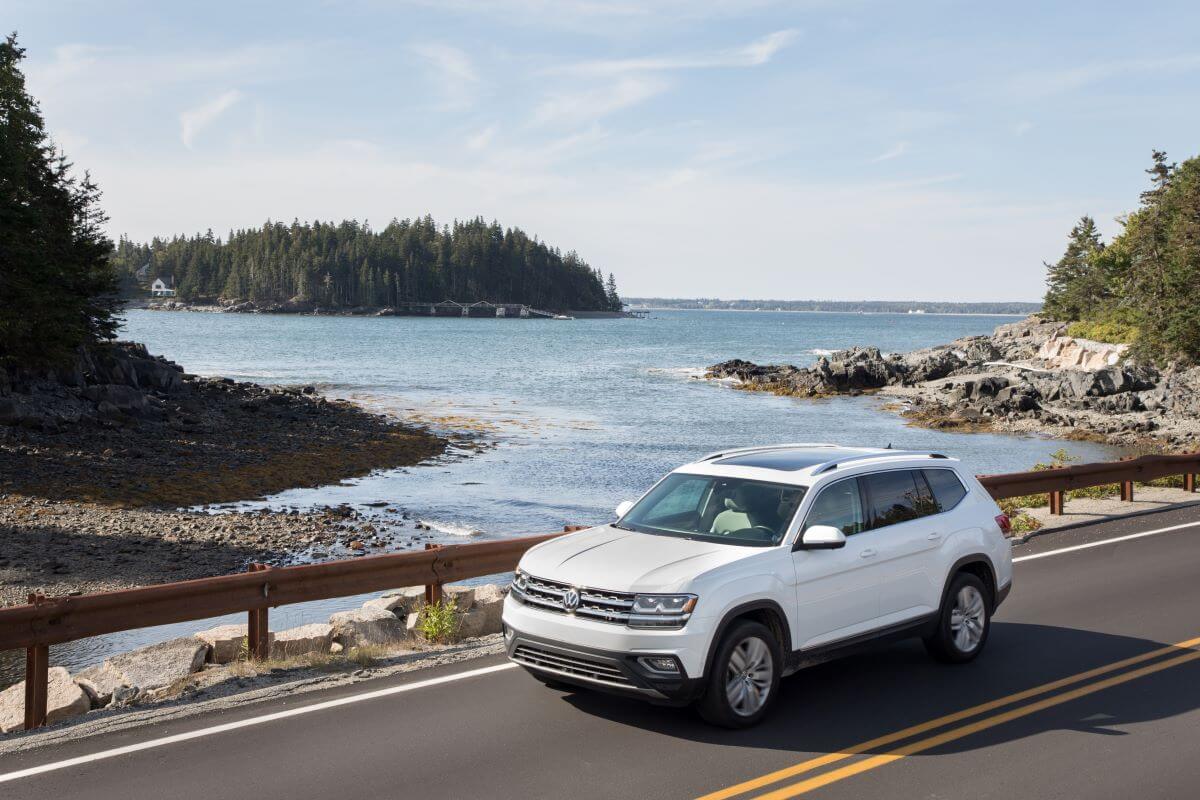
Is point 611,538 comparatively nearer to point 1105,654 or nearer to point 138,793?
point 138,793

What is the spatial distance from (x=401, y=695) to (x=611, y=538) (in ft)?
6.94

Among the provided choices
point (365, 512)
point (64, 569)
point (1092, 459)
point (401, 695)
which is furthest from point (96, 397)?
point (1092, 459)

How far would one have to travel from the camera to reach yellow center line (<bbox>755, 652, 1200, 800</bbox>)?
6.38 m

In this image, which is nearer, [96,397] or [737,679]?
[737,679]

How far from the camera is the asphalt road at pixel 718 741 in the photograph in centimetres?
643

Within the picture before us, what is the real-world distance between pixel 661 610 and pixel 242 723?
3.23 metres

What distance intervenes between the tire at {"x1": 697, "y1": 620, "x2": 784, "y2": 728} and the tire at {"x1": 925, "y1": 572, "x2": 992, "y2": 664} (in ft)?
6.68

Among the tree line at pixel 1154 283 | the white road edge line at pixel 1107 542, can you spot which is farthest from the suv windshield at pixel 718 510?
the tree line at pixel 1154 283

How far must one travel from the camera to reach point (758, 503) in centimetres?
811

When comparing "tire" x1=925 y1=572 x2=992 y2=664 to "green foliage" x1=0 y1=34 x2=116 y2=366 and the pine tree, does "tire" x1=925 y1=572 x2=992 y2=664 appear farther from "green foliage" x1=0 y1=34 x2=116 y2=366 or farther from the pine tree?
the pine tree

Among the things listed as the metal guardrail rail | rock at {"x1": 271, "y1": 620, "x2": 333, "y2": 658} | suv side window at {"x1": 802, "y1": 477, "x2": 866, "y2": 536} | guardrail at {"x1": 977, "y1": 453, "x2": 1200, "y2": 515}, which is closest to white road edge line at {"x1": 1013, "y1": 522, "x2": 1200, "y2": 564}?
guardrail at {"x1": 977, "y1": 453, "x2": 1200, "y2": 515}

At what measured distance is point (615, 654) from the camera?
6.99 meters

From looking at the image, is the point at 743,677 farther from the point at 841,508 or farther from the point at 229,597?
the point at 229,597

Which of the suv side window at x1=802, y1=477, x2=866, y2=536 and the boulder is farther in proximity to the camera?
the boulder
